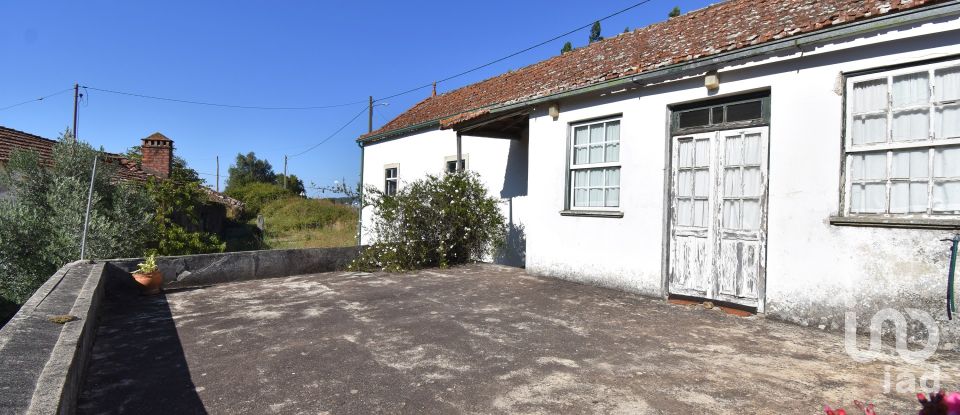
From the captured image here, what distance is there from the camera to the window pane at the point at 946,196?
4.23 metres

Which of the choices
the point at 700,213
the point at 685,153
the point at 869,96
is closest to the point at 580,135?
the point at 685,153

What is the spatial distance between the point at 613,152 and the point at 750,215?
2.13 meters

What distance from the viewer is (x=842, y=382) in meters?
3.42

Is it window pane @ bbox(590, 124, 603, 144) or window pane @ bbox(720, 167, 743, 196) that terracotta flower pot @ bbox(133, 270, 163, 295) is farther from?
window pane @ bbox(720, 167, 743, 196)

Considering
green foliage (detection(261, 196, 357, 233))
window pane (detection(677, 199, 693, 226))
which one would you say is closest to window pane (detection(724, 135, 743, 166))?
window pane (detection(677, 199, 693, 226))

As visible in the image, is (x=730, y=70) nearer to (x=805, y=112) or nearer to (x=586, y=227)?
(x=805, y=112)

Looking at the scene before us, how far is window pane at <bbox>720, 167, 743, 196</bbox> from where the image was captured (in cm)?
565

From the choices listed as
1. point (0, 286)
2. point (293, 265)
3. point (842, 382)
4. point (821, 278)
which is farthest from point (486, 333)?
point (0, 286)

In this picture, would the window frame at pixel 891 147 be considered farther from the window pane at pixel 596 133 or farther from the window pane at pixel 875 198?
the window pane at pixel 596 133

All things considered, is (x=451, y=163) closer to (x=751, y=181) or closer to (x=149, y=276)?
(x=149, y=276)

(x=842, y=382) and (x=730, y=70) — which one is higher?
(x=730, y=70)

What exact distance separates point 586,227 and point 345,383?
470 centimetres

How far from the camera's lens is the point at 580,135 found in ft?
25.0

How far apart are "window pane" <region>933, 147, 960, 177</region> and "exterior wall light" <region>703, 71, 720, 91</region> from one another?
2132mm
